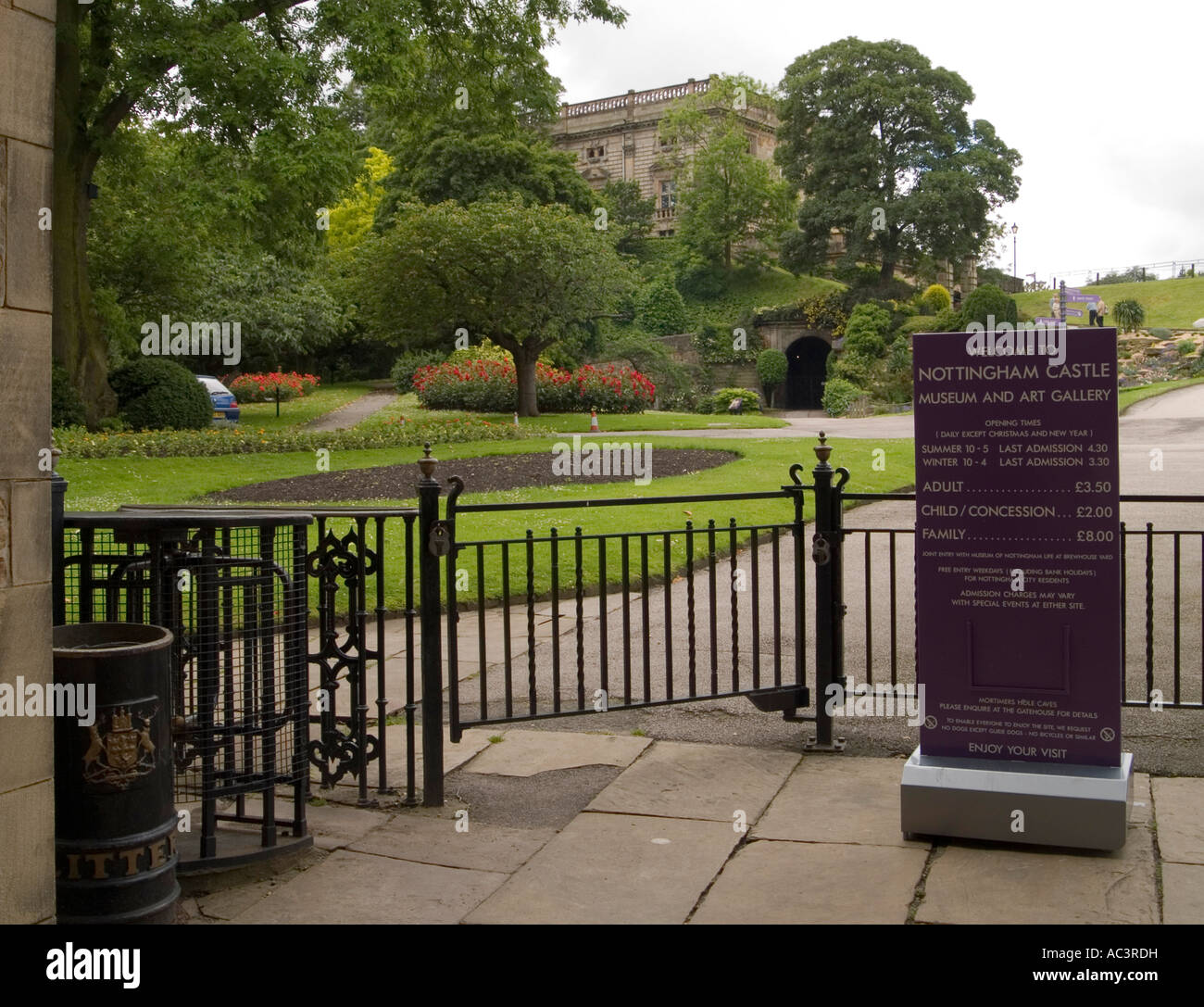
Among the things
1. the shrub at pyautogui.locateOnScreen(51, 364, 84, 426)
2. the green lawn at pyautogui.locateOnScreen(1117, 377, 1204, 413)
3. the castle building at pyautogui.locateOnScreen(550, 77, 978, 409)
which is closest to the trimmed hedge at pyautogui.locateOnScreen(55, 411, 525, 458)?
the shrub at pyautogui.locateOnScreen(51, 364, 84, 426)

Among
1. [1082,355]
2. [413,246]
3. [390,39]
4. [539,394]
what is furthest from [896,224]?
[1082,355]

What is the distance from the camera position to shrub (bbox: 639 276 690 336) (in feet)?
180

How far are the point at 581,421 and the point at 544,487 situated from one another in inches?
583

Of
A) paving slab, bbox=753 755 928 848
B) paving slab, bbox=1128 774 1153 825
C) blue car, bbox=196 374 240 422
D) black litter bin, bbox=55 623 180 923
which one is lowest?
paving slab, bbox=753 755 928 848

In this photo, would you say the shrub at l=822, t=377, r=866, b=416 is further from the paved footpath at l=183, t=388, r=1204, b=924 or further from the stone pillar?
the stone pillar

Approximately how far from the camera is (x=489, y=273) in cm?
3020

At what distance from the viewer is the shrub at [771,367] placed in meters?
50.7

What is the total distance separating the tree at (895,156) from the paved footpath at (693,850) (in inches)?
1956

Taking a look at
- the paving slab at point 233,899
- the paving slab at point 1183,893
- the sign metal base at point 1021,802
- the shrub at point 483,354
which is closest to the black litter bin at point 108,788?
the paving slab at point 233,899

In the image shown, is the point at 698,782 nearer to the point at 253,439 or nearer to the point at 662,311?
the point at 253,439

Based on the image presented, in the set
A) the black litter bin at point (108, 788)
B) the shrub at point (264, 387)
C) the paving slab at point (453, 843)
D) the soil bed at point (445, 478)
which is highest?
the shrub at point (264, 387)

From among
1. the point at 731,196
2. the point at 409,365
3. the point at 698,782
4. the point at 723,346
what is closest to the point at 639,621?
the point at 698,782

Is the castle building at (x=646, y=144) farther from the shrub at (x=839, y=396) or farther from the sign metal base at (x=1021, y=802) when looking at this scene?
the sign metal base at (x=1021, y=802)

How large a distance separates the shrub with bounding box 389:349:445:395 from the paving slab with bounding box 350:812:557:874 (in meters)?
36.7
